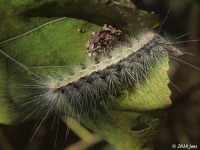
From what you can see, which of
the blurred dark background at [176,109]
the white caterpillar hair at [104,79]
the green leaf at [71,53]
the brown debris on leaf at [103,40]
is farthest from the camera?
the blurred dark background at [176,109]

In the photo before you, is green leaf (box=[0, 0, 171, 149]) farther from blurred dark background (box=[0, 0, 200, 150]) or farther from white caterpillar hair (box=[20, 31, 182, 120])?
blurred dark background (box=[0, 0, 200, 150])

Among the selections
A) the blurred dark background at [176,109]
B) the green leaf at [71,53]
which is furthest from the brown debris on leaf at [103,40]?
the blurred dark background at [176,109]

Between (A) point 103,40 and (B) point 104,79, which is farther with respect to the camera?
(B) point 104,79

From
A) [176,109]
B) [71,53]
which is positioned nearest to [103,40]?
[71,53]

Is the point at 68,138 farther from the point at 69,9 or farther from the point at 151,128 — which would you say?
the point at 69,9

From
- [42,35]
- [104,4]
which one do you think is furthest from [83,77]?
[104,4]

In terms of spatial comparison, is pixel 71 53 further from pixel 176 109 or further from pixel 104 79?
pixel 176 109

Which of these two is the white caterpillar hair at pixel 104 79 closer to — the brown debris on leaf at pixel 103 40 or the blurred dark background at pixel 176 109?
the brown debris on leaf at pixel 103 40
